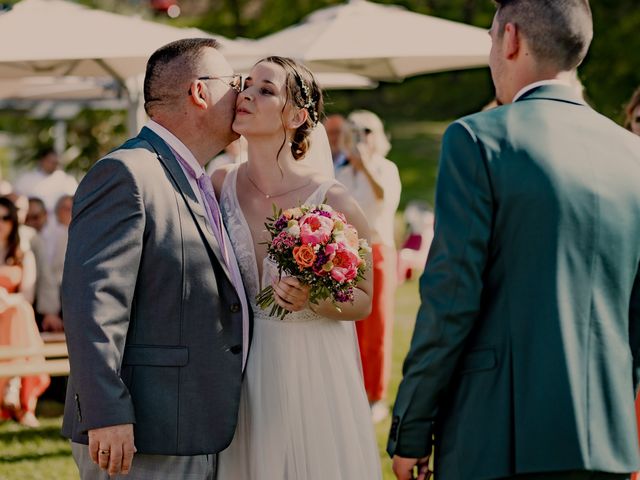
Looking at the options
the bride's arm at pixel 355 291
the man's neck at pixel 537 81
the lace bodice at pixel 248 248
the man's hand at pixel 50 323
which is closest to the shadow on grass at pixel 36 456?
the man's hand at pixel 50 323

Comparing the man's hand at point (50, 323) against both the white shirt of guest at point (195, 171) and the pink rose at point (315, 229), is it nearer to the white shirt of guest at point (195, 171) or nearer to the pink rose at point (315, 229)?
the white shirt of guest at point (195, 171)

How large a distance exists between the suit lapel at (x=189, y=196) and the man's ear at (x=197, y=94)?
8.8 inches

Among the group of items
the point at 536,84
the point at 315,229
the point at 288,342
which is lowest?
the point at 288,342

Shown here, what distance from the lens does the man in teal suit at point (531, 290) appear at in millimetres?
2932

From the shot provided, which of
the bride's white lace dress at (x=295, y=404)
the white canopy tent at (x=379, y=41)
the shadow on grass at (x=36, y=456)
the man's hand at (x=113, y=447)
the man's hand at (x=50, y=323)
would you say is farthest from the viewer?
the white canopy tent at (x=379, y=41)

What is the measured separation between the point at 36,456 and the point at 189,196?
4.15 metres

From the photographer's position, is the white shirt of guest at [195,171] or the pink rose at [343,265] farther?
the white shirt of guest at [195,171]

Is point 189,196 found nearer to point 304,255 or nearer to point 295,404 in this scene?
point 304,255

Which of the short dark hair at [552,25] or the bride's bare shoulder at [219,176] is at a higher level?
the short dark hair at [552,25]

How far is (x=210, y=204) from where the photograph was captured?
3.97 metres

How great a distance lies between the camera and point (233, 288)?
378 centimetres

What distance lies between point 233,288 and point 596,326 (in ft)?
4.59

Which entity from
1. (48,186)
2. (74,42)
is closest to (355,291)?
(74,42)

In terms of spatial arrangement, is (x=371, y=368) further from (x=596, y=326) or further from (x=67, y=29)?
(x=596, y=326)
